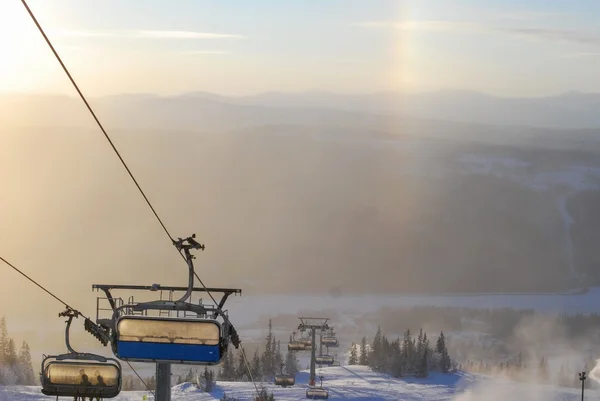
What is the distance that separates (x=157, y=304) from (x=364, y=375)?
109 m

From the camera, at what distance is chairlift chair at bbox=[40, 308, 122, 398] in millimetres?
30953

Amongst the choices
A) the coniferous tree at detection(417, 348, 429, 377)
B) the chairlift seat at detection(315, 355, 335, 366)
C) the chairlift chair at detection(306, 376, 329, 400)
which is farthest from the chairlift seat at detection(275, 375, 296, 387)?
the coniferous tree at detection(417, 348, 429, 377)

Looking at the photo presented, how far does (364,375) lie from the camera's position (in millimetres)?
137125

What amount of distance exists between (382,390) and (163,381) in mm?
92016

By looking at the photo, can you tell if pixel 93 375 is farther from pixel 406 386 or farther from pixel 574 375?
pixel 574 375

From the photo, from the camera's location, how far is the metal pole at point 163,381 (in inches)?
1206

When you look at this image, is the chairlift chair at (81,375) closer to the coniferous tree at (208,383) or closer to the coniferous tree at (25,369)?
the coniferous tree at (208,383)

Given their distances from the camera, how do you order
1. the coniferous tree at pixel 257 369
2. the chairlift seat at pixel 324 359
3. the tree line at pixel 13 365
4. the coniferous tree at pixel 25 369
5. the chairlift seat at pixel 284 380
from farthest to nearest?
the coniferous tree at pixel 257 369 → the coniferous tree at pixel 25 369 → the chairlift seat at pixel 324 359 → the tree line at pixel 13 365 → the chairlift seat at pixel 284 380

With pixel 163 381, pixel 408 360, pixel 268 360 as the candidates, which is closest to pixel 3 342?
pixel 268 360

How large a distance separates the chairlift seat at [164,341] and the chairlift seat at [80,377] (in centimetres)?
236

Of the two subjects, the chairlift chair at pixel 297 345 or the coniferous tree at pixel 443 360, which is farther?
the coniferous tree at pixel 443 360

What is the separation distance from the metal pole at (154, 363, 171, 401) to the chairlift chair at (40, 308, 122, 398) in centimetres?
105

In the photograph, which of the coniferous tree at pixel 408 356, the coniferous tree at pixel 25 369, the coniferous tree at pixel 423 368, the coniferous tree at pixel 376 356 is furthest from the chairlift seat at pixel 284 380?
the coniferous tree at pixel 423 368

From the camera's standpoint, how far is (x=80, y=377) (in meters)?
31.1
